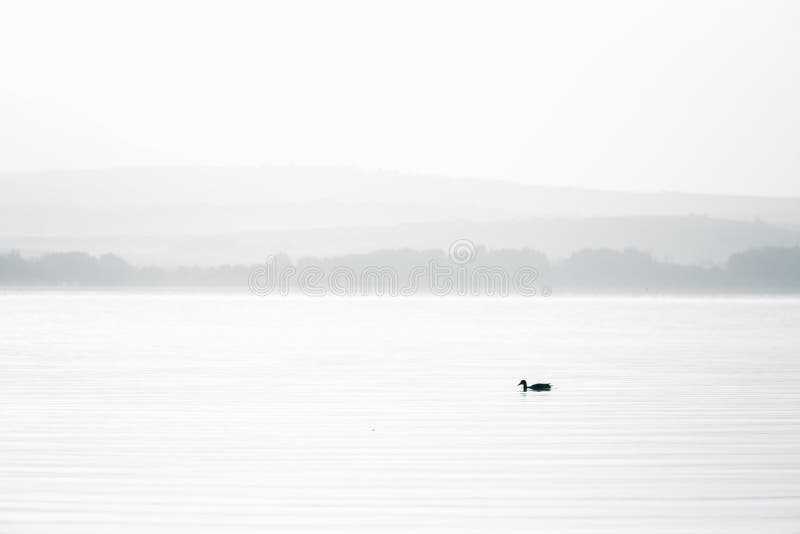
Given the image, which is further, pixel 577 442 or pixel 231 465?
pixel 577 442

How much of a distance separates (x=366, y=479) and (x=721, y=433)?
782 centimetres

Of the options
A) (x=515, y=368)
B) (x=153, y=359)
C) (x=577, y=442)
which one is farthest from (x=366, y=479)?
(x=153, y=359)

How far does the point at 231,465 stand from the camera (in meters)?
17.4

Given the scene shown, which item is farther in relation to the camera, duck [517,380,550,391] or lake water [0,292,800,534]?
duck [517,380,550,391]

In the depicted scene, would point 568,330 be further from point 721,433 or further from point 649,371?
point 721,433

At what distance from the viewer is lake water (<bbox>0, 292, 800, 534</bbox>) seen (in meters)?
14.1

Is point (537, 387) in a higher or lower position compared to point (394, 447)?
higher

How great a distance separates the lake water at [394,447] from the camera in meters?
14.1

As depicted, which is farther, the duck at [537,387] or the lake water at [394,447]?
the duck at [537,387]

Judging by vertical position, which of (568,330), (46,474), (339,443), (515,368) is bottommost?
(46,474)

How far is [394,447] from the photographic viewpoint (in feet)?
63.5

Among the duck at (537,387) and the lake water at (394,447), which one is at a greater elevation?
the duck at (537,387)

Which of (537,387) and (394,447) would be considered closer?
(394,447)

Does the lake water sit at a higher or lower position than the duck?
lower
